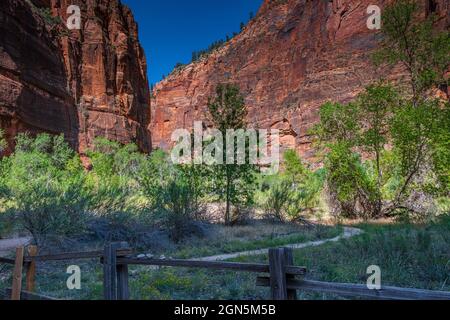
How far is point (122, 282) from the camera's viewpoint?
13.6ft

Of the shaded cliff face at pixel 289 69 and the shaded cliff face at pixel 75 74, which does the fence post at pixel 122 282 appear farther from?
the shaded cliff face at pixel 289 69

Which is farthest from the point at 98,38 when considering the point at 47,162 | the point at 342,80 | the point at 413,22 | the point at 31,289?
the point at 31,289

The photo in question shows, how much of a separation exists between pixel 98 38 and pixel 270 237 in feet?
156

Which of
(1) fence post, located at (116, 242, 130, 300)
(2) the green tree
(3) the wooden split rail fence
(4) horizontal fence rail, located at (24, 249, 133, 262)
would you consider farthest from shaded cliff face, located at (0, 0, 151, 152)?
(1) fence post, located at (116, 242, 130, 300)

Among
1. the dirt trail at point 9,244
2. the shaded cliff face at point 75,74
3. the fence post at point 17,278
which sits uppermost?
the shaded cliff face at point 75,74

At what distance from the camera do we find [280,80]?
7681cm

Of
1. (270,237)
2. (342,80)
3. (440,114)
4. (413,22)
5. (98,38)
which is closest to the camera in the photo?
(270,237)

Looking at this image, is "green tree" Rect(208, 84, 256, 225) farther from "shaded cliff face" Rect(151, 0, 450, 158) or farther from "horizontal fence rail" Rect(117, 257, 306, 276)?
→ "shaded cliff face" Rect(151, 0, 450, 158)

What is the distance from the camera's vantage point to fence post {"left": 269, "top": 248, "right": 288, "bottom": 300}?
3158 millimetres

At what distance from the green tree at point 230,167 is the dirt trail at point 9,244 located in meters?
7.85

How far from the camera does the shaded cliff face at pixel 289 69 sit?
60.2 meters

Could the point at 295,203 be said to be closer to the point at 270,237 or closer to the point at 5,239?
the point at 270,237

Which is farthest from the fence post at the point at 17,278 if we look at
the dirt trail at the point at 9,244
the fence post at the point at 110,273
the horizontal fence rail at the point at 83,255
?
the dirt trail at the point at 9,244

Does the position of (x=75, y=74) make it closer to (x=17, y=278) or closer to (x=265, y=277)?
(x=17, y=278)
